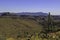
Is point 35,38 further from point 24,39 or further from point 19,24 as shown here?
point 19,24

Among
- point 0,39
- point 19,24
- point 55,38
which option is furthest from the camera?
point 19,24

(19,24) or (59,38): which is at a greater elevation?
(59,38)

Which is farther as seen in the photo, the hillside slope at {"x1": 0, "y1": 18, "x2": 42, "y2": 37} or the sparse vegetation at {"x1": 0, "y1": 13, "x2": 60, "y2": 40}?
the hillside slope at {"x1": 0, "y1": 18, "x2": 42, "y2": 37}

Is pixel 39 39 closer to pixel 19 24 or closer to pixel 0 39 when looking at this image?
pixel 0 39

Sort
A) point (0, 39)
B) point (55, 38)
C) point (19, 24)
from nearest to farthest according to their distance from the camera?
point (0, 39)
point (55, 38)
point (19, 24)

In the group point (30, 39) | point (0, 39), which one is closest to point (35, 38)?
point (30, 39)

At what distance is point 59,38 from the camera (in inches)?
903

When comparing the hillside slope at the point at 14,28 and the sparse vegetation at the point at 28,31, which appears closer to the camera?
the sparse vegetation at the point at 28,31

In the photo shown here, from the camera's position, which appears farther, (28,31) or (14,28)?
(14,28)

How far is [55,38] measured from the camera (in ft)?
76.9

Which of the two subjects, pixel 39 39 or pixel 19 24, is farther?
pixel 19 24

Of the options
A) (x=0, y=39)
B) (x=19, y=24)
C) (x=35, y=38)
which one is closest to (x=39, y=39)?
(x=35, y=38)

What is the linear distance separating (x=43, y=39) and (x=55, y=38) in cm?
150

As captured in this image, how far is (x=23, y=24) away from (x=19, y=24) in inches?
61.0
